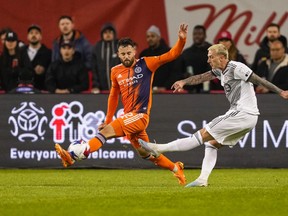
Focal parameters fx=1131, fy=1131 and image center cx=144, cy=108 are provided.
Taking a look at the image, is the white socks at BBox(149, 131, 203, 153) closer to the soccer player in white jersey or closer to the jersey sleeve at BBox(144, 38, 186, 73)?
the soccer player in white jersey

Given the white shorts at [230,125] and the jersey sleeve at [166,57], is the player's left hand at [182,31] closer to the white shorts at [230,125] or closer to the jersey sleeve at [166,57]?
the jersey sleeve at [166,57]

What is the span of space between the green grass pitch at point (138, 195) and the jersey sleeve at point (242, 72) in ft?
4.83

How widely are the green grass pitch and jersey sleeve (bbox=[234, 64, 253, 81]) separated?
1473mm

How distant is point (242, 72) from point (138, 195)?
2348 mm

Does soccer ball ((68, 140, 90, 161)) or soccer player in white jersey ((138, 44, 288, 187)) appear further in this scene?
soccer ball ((68, 140, 90, 161))

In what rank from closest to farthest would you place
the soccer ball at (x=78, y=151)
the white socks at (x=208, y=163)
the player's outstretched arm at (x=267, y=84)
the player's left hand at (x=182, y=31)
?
the player's outstretched arm at (x=267, y=84), the player's left hand at (x=182, y=31), the white socks at (x=208, y=163), the soccer ball at (x=78, y=151)

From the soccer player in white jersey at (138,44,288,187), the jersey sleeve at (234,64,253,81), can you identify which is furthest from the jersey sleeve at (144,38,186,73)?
the jersey sleeve at (234,64,253,81)

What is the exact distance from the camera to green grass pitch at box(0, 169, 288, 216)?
12.4 metres

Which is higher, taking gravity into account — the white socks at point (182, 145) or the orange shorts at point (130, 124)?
the orange shorts at point (130, 124)

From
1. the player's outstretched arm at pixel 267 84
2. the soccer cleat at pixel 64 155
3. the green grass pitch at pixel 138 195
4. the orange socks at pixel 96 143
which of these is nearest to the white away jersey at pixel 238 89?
the player's outstretched arm at pixel 267 84

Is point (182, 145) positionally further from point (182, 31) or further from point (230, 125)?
point (182, 31)

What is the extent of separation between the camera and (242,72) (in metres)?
15.0

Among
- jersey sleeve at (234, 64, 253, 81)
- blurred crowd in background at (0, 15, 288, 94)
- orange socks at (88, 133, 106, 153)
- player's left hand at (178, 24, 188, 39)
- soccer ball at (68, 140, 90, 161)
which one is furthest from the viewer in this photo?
blurred crowd in background at (0, 15, 288, 94)

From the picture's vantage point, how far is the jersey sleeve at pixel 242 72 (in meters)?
15.0
